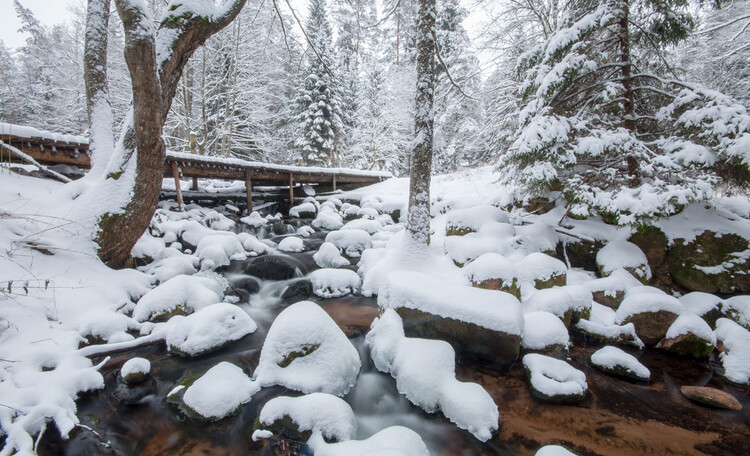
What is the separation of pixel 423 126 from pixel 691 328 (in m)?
4.64

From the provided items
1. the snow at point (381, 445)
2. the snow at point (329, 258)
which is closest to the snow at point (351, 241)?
the snow at point (329, 258)

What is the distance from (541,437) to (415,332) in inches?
60.5

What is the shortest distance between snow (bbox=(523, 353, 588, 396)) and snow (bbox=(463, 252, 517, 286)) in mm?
1198

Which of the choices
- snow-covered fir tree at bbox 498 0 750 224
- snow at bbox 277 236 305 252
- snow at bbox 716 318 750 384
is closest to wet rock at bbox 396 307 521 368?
snow at bbox 716 318 750 384

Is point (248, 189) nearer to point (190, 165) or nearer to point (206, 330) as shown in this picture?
point (190, 165)

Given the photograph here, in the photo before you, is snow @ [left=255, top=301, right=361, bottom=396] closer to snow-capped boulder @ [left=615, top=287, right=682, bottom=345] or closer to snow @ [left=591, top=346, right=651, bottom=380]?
snow @ [left=591, top=346, right=651, bottom=380]

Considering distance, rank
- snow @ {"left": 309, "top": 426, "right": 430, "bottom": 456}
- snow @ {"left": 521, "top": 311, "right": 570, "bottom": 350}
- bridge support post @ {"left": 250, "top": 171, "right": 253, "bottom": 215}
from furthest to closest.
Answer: bridge support post @ {"left": 250, "top": 171, "right": 253, "bottom": 215} < snow @ {"left": 521, "top": 311, "right": 570, "bottom": 350} < snow @ {"left": 309, "top": 426, "right": 430, "bottom": 456}

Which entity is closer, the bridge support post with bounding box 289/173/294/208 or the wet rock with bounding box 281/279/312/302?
the wet rock with bounding box 281/279/312/302

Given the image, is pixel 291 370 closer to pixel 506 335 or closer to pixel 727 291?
pixel 506 335

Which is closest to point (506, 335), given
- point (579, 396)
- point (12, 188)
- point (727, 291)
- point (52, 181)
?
point (579, 396)

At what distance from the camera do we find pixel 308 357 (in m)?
3.00

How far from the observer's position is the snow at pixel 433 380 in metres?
2.60

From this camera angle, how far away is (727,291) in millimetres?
4336

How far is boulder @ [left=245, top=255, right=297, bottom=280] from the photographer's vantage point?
5.84 meters
